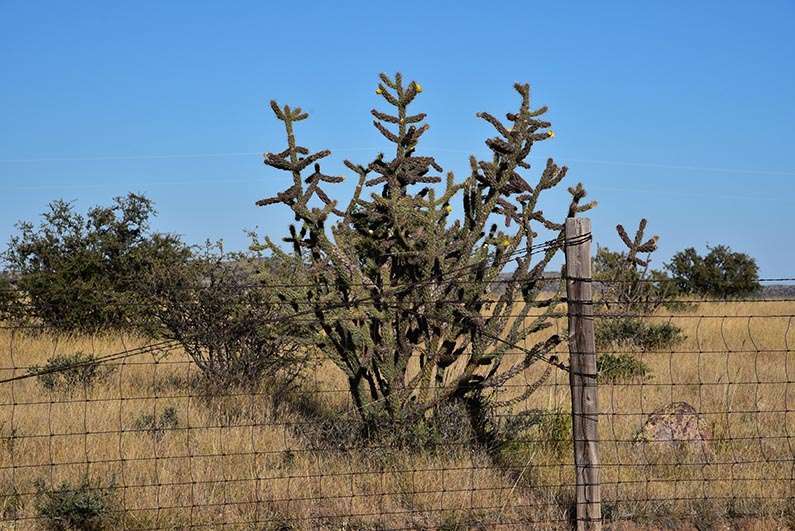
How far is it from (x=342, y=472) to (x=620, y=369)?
505cm

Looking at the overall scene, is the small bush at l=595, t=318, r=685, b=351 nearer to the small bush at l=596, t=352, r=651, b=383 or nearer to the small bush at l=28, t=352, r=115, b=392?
the small bush at l=596, t=352, r=651, b=383

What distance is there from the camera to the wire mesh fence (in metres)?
6.31

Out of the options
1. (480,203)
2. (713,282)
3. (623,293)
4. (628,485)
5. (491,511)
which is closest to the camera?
(491,511)

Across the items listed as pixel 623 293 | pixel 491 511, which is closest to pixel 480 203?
pixel 491 511

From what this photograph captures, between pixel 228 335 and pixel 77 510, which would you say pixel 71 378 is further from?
pixel 77 510

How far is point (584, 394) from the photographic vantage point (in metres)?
6.05

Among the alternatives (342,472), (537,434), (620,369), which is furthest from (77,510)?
(620,369)

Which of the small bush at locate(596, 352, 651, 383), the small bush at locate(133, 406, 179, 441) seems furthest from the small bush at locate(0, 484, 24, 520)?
the small bush at locate(596, 352, 651, 383)

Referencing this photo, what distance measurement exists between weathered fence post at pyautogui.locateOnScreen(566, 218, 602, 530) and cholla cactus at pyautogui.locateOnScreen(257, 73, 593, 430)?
936mm

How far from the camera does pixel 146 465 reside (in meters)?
7.06

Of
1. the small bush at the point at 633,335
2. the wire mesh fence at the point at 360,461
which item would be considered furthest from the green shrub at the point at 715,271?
the wire mesh fence at the point at 360,461

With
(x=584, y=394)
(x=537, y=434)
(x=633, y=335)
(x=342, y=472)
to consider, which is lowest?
(x=342, y=472)

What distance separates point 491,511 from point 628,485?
1147 mm

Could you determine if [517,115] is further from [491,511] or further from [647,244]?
[491,511]
